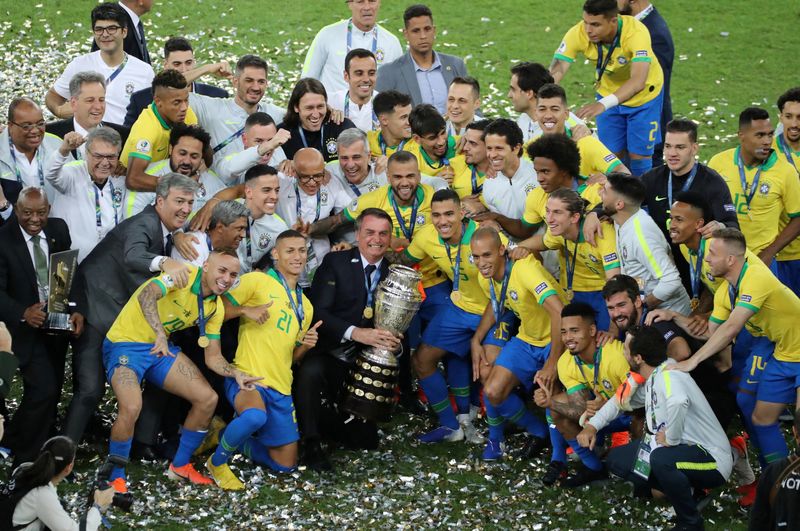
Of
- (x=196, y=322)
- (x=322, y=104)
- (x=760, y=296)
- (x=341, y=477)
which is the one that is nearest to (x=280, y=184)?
(x=322, y=104)

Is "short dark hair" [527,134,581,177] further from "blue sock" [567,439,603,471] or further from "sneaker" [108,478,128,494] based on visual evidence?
"sneaker" [108,478,128,494]

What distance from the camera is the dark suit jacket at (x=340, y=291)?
1084cm

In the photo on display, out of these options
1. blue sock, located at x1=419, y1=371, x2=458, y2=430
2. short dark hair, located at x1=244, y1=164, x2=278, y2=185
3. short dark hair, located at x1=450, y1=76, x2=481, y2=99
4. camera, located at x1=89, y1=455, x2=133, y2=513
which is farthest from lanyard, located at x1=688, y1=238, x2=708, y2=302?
camera, located at x1=89, y1=455, x2=133, y2=513

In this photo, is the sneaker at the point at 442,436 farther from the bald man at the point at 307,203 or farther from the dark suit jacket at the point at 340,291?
the bald man at the point at 307,203

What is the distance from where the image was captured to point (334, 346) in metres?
10.8

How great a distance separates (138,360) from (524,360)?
3.12m

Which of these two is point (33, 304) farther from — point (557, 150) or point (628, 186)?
point (628, 186)

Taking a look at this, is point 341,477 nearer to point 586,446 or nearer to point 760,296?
point 586,446

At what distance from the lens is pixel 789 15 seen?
21922 mm

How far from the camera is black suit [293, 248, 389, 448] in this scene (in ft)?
35.2

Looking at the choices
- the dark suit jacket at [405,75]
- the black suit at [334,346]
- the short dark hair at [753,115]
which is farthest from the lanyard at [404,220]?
the short dark hair at [753,115]

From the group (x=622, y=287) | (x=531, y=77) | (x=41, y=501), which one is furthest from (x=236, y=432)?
(x=531, y=77)

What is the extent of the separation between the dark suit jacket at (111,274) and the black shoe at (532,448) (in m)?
3.36

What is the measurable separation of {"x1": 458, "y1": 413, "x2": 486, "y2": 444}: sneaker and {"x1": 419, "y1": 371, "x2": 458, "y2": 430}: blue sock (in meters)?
0.10
